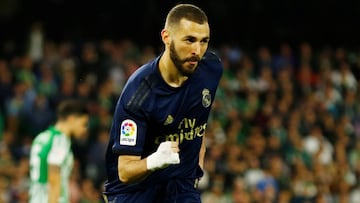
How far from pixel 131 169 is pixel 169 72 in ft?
2.29

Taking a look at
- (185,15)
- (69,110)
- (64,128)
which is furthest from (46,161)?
(185,15)

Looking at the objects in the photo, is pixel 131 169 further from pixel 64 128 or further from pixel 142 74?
pixel 64 128

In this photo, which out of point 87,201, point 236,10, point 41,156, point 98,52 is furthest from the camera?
point 236,10

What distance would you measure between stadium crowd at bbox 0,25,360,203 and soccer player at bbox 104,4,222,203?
5.77 metres

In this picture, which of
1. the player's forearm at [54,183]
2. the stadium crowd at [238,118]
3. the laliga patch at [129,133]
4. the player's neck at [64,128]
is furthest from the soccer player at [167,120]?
the stadium crowd at [238,118]

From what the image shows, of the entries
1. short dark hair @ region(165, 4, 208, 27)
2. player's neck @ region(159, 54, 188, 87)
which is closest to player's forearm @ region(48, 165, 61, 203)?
player's neck @ region(159, 54, 188, 87)

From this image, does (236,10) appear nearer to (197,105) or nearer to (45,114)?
(45,114)

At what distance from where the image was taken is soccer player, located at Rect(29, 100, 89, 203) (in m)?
8.95

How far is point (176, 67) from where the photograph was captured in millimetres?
6113

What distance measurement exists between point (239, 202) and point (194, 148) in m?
7.50

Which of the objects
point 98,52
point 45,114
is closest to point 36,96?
point 45,114

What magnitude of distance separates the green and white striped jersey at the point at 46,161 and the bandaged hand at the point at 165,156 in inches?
133

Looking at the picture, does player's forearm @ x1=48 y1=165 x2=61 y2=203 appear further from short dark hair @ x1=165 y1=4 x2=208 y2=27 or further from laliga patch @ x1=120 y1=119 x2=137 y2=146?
short dark hair @ x1=165 y1=4 x2=208 y2=27

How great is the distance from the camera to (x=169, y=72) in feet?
20.3
